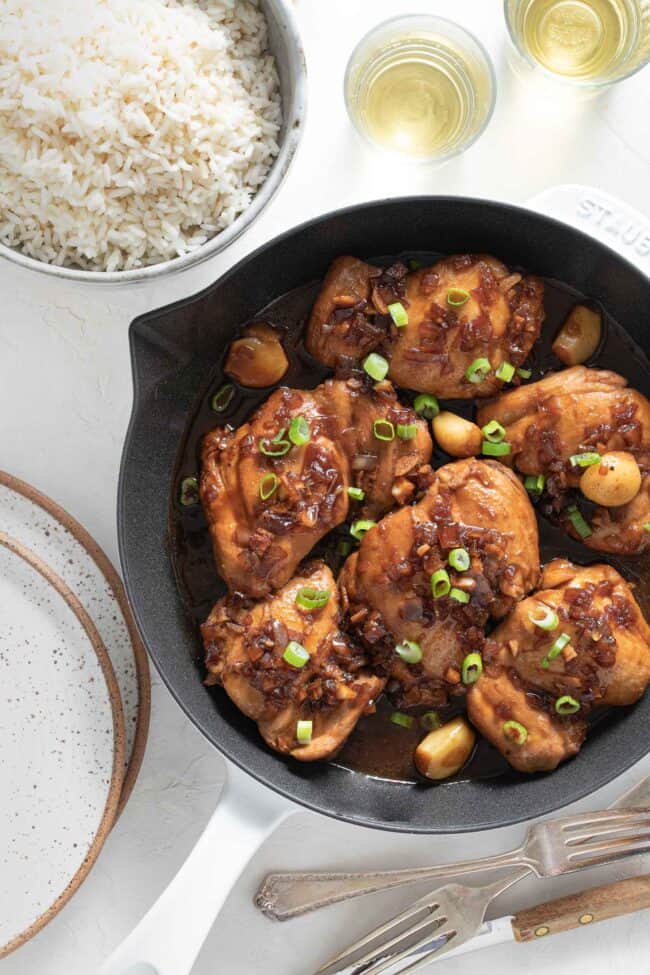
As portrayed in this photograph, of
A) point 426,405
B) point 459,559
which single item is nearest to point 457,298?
point 426,405

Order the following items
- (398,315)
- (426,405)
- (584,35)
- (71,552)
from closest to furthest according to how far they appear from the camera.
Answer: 1. (398,315)
2. (426,405)
3. (71,552)
4. (584,35)

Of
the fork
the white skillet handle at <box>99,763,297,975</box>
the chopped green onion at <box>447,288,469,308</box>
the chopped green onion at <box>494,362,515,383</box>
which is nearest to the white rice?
the chopped green onion at <box>447,288,469,308</box>

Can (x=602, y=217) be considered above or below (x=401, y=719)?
above

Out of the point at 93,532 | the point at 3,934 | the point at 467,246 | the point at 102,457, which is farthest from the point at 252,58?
the point at 3,934

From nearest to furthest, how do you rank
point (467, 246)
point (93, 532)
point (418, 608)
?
1. point (418, 608)
2. point (467, 246)
3. point (93, 532)

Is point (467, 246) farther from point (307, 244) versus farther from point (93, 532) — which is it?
Answer: point (93, 532)

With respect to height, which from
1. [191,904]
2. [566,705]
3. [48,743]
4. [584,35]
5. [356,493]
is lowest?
[48,743]

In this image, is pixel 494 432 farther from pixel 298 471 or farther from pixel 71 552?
pixel 71 552
